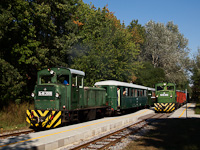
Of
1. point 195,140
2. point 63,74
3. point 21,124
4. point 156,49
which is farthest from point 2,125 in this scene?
point 156,49

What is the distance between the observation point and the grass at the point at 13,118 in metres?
14.5

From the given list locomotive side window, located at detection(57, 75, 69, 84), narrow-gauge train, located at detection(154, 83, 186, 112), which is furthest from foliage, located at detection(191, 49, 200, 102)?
locomotive side window, located at detection(57, 75, 69, 84)

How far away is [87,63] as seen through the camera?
2644 centimetres

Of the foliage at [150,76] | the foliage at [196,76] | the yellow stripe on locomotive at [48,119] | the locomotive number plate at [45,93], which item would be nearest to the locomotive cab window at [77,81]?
the locomotive number plate at [45,93]

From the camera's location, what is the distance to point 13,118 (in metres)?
15.8

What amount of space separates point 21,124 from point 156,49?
4211 cm

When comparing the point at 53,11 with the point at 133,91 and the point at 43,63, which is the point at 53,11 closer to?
the point at 43,63

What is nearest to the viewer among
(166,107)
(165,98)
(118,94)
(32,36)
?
(118,94)

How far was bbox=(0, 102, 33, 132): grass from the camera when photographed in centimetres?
1447

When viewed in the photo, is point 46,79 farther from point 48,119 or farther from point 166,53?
point 166,53

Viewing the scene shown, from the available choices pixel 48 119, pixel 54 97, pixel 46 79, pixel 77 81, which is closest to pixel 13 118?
pixel 46 79

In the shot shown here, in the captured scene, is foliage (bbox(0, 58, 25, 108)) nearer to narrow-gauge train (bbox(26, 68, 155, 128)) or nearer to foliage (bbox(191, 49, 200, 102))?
narrow-gauge train (bbox(26, 68, 155, 128))

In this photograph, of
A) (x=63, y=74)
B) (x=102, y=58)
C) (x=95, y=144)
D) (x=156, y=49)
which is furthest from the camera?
(x=156, y=49)

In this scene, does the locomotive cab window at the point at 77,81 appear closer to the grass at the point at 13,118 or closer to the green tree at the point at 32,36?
the grass at the point at 13,118
